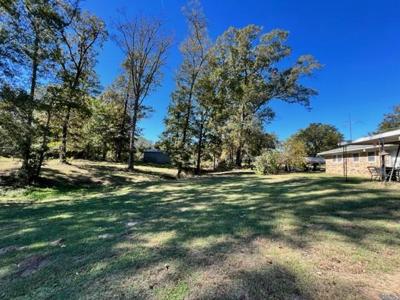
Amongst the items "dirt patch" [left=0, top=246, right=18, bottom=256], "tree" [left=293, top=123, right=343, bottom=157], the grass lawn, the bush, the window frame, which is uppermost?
"tree" [left=293, top=123, right=343, bottom=157]

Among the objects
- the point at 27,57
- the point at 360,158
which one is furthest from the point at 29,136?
the point at 360,158

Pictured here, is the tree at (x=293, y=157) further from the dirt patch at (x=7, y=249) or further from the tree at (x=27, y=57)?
the dirt patch at (x=7, y=249)

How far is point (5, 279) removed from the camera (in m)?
2.94

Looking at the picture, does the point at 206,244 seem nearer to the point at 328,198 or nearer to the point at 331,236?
the point at 331,236

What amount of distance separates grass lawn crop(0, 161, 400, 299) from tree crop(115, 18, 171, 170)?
546 inches

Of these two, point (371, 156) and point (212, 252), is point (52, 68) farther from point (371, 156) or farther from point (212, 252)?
point (371, 156)

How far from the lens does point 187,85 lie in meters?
20.0

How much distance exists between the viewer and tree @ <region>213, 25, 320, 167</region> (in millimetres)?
21875

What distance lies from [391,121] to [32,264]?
47055 mm

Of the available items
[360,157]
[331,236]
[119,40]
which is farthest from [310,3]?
[331,236]

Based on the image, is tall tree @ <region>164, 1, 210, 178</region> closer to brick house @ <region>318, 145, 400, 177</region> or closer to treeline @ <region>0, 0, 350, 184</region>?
treeline @ <region>0, 0, 350, 184</region>

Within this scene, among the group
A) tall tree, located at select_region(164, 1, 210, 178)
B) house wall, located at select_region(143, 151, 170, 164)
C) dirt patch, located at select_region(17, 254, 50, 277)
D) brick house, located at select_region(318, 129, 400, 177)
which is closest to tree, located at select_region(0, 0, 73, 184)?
dirt patch, located at select_region(17, 254, 50, 277)

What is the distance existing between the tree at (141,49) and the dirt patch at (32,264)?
49.4ft

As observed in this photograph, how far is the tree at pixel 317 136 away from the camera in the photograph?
47.6 meters
